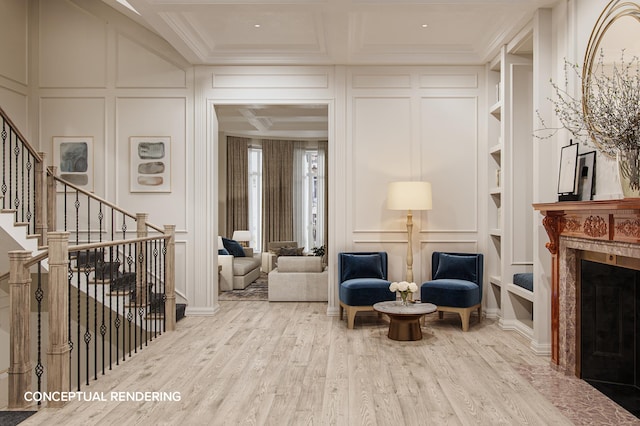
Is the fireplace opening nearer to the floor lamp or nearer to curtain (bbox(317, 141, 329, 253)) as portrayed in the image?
the floor lamp

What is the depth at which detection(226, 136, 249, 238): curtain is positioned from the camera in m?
11.0

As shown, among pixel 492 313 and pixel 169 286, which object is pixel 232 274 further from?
pixel 492 313

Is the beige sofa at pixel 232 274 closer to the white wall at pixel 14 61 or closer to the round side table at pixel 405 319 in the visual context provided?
the white wall at pixel 14 61

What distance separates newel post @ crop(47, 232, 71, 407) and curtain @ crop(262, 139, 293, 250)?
802cm

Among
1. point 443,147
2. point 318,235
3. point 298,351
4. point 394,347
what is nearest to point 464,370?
point 394,347

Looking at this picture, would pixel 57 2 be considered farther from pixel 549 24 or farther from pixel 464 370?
pixel 464 370

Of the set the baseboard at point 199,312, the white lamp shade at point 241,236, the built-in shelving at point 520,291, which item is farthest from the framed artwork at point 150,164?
the built-in shelving at point 520,291

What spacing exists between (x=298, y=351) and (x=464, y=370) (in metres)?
1.50

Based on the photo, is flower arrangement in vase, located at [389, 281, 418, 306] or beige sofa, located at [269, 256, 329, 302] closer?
flower arrangement in vase, located at [389, 281, 418, 306]

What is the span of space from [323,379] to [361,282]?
6.19ft

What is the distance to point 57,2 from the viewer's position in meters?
6.25

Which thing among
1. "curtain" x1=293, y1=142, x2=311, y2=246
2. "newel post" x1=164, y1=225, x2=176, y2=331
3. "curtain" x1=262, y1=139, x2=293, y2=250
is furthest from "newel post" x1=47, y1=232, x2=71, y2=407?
"curtain" x1=293, y1=142, x2=311, y2=246

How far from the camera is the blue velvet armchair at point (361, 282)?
5348mm

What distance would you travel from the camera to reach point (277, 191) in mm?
11383
